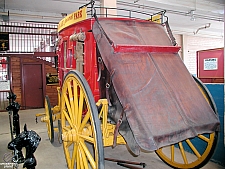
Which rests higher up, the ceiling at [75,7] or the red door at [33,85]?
the ceiling at [75,7]

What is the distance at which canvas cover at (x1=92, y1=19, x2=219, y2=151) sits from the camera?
2010 mm

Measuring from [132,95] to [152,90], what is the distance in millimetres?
234

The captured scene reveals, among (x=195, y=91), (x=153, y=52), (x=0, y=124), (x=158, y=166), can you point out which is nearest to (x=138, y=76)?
(x=153, y=52)

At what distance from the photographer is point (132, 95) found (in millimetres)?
2148

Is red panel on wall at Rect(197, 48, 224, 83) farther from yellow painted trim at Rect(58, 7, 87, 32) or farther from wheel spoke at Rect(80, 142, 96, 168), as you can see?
wheel spoke at Rect(80, 142, 96, 168)

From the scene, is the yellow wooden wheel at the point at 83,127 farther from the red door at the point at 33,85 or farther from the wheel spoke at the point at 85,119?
the red door at the point at 33,85

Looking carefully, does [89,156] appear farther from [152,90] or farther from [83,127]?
[152,90]

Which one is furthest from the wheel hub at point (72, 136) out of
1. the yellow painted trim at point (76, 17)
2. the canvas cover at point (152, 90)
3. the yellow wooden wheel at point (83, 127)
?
the yellow painted trim at point (76, 17)

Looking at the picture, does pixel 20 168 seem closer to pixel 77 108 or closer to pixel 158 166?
pixel 77 108

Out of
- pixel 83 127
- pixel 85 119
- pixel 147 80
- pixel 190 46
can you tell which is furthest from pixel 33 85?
pixel 190 46

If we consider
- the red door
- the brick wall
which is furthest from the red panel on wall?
the brick wall

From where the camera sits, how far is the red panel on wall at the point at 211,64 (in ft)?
22.9

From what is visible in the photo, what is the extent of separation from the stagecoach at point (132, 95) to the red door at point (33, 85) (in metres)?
6.97

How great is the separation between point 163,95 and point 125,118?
0.45 m
